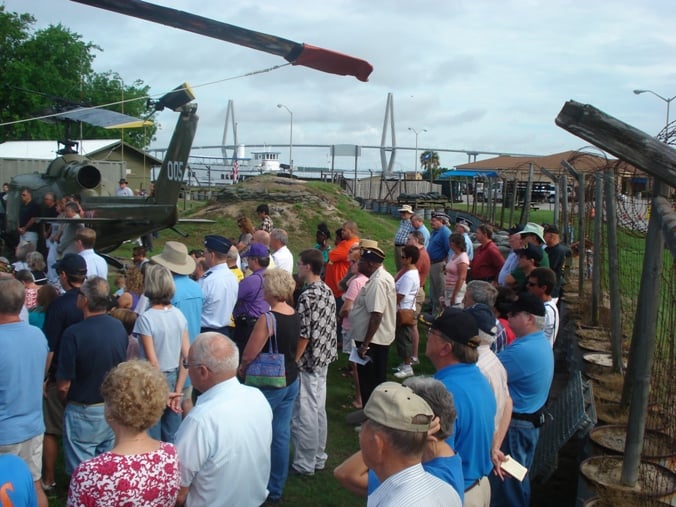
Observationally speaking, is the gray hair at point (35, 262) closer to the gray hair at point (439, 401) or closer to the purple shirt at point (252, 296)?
the purple shirt at point (252, 296)

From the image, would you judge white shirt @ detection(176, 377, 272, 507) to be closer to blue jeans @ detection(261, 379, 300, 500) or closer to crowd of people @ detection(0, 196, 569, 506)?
crowd of people @ detection(0, 196, 569, 506)

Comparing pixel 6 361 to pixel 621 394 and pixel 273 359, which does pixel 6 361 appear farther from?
pixel 621 394

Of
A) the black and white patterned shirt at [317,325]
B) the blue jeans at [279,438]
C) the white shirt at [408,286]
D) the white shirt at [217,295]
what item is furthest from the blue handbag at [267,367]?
the white shirt at [408,286]

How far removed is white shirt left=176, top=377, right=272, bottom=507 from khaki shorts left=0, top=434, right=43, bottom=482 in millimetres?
1587

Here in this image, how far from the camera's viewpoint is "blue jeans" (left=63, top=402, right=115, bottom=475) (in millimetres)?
4301

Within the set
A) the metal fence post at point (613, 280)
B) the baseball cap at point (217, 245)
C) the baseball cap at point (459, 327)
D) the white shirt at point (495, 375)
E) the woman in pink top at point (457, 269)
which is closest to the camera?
the baseball cap at point (459, 327)

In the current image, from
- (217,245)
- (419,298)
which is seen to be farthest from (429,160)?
(217,245)

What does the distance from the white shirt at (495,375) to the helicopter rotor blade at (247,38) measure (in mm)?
1775

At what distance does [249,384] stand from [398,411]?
269 cm

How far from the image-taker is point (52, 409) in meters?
4.71

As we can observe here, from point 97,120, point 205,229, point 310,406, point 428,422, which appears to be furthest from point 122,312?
point 205,229

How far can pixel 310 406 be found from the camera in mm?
5355

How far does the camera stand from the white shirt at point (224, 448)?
113 inches

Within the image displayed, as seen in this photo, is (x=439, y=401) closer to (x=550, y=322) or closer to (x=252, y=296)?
(x=550, y=322)
